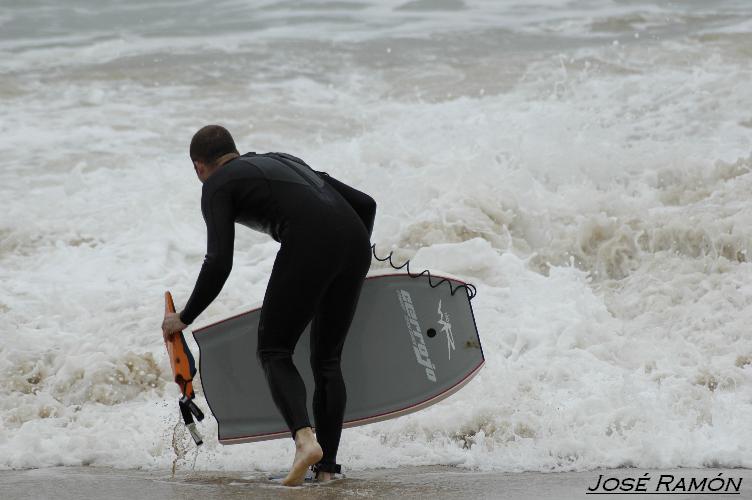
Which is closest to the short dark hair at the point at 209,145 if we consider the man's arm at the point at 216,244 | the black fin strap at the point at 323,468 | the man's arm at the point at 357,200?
the man's arm at the point at 216,244

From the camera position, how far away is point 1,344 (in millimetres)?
5543

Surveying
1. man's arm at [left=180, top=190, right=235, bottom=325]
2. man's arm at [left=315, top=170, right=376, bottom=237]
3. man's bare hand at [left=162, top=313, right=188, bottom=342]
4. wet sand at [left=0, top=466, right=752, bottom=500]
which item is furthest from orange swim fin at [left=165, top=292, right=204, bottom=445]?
man's arm at [left=315, top=170, right=376, bottom=237]

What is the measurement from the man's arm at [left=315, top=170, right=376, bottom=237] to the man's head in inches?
15.1

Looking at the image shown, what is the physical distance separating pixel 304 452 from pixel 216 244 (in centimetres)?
77

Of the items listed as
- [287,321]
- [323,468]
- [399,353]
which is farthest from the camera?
[399,353]

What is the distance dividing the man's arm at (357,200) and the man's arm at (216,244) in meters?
0.46

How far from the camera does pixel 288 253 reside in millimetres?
3396

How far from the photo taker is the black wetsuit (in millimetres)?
3348

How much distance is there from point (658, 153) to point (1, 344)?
5.47 metres

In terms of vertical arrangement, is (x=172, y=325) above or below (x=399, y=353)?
above

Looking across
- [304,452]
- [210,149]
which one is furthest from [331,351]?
[210,149]

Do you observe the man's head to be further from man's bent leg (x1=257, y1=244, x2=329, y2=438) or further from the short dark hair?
man's bent leg (x1=257, y1=244, x2=329, y2=438)

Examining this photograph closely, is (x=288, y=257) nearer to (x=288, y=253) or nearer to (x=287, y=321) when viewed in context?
(x=288, y=253)

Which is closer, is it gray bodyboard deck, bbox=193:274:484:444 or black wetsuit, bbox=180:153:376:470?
black wetsuit, bbox=180:153:376:470
